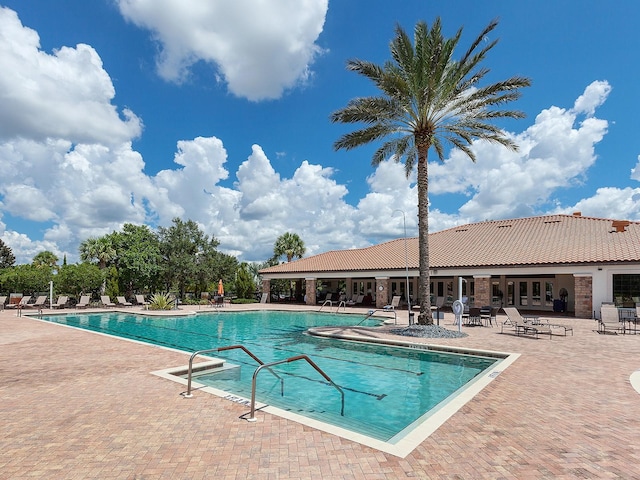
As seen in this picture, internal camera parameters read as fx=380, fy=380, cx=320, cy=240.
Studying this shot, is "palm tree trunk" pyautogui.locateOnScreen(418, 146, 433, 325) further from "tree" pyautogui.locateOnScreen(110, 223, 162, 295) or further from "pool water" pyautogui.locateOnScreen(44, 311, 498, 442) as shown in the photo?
"tree" pyautogui.locateOnScreen(110, 223, 162, 295)

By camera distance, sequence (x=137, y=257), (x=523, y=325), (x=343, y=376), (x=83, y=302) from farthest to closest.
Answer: (x=137, y=257) → (x=83, y=302) → (x=523, y=325) → (x=343, y=376)

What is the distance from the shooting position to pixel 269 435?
5.09 meters

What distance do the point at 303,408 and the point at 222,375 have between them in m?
2.73

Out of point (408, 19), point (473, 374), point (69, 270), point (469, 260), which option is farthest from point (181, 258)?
point (473, 374)

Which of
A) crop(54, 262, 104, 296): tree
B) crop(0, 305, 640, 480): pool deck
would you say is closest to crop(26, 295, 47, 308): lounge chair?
crop(54, 262, 104, 296): tree

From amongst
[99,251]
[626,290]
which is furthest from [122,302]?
[626,290]

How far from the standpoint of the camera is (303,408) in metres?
7.47

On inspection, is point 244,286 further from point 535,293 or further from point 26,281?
point 535,293

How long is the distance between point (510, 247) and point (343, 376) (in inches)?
867

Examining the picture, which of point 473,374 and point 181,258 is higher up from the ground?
point 181,258

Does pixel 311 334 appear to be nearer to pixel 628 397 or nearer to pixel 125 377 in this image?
pixel 125 377

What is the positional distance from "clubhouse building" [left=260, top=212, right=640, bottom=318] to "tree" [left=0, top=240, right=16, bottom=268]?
156 feet

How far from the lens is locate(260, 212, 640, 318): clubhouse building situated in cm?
2147

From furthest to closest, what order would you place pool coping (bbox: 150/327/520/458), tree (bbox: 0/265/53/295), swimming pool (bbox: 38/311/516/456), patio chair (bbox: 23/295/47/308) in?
tree (bbox: 0/265/53/295), patio chair (bbox: 23/295/47/308), swimming pool (bbox: 38/311/516/456), pool coping (bbox: 150/327/520/458)
